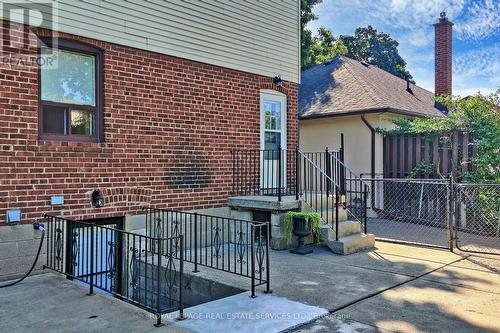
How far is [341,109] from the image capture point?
38.8 ft

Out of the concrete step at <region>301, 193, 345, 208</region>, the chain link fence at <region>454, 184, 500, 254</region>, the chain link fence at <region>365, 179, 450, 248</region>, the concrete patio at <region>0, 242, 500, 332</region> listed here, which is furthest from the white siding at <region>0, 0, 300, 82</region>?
the chain link fence at <region>454, 184, 500, 254</region>

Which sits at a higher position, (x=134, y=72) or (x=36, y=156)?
(x=134, y=72)

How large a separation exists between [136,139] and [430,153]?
23.8 feet

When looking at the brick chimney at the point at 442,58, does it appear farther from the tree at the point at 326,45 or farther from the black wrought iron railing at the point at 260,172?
the tree at the point at 326,45

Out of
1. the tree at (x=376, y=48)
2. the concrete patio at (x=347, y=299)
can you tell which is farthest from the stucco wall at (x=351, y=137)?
the tree at (x=376, y=48)

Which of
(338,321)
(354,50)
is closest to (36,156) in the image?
(338,321)

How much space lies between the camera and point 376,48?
3734cm

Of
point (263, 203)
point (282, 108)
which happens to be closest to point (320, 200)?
point (263, 203)

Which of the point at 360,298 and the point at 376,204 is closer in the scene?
the point at 360,298

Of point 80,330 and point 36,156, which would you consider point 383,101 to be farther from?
point 80,330

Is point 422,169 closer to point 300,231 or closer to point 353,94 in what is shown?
point 353,94

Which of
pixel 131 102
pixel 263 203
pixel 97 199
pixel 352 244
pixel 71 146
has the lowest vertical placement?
pixel 352 244

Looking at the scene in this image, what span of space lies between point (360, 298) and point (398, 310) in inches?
18.0

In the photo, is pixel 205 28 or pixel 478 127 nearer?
pixel 205 28
